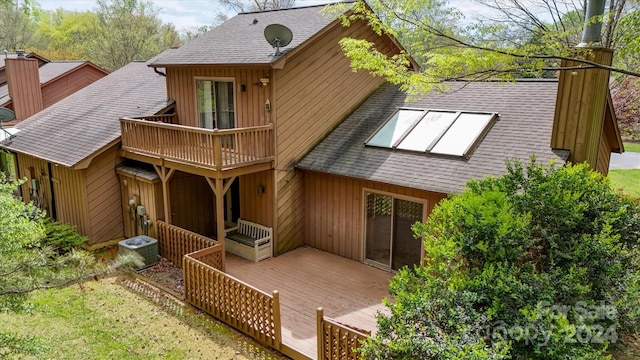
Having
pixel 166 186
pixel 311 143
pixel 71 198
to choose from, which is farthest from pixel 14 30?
pixel 311 143

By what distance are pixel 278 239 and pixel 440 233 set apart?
6.28 meters

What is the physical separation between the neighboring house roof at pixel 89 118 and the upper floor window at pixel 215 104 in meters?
1.53

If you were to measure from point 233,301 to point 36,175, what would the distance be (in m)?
9.68

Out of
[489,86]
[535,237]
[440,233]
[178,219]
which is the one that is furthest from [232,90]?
[535,237]

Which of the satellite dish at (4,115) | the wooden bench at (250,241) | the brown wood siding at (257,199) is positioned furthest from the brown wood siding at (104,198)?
the satellite dish at (4,115)

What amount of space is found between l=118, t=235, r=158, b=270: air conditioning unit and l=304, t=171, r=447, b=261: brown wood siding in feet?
12.5

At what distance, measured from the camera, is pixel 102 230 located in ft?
39.5

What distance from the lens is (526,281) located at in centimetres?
459

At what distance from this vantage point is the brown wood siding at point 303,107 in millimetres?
10688

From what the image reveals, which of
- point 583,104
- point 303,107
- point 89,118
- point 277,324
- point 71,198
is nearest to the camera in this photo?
point 277,324

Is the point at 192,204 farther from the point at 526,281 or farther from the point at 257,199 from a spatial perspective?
the point at 526,281

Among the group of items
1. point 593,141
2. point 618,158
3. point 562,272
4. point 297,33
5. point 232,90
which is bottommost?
point 618,158

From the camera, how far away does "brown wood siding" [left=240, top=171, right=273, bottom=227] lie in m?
11.0

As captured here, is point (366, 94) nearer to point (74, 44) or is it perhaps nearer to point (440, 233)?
point (440, 233)
